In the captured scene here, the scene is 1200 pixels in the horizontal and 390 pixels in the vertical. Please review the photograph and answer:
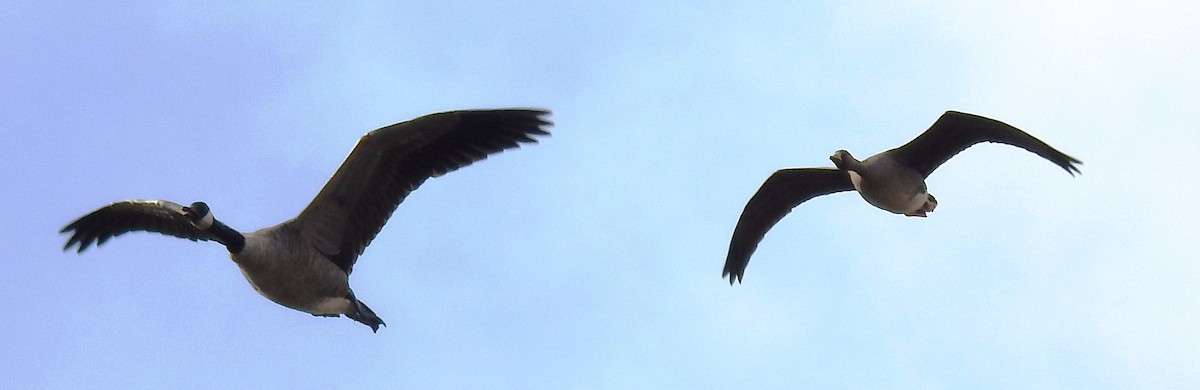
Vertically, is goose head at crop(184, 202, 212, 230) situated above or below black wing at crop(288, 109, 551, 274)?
below

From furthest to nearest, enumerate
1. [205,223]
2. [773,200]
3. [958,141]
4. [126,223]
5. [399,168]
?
[773,200], [958,141], [126,223], [399,168], [205,223]

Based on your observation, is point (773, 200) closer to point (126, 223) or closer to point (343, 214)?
point (343, 214)

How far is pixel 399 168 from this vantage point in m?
11.2

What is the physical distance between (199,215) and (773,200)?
641 cm

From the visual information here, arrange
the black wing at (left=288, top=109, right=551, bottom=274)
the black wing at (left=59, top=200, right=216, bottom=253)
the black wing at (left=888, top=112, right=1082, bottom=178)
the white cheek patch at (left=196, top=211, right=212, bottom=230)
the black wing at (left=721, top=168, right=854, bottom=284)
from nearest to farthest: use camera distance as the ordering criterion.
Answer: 1. the white cheek patch at (left=196, top=211, right=212, bottom=230)
2. the black wing at (left=288, top=109, right=551, bottom=274)
3. the black wing at (left=59, top=200, right=216, bottom=253)
4. the black wing at (left=888, top=112, right=1082, bottom=178)
5. the black wing at (left=721, top=168, right=854, bottom=284)

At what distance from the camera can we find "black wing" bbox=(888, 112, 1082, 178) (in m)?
11.9

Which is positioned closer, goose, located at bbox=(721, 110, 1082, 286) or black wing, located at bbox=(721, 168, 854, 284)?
goose, located at bbox=(721, 110, 1082, 286)

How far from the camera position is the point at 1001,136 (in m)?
12.3

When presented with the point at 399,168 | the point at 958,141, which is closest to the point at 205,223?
the point at 399,168

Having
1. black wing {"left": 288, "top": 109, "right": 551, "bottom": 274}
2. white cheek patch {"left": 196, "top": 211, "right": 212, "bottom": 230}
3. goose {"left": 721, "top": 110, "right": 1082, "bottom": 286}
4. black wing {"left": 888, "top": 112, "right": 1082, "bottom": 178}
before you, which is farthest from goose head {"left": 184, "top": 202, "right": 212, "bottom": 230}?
black wing {"left": 888, "top": 112, "right": 1082, "bottom": 178}

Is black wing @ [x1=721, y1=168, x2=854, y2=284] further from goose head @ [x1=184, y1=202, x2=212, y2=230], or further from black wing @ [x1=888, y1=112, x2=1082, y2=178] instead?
goose head @ [x1=184, y1=202, x2=212, y2=230]

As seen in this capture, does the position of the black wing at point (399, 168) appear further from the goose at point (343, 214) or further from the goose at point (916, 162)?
the goose at point (916, 162)

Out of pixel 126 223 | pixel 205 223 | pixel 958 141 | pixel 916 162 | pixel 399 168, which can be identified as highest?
pixel 958 141

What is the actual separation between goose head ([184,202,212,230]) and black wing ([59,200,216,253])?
34 centimetres
